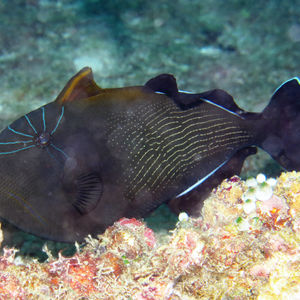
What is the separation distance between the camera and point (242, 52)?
5078 mm

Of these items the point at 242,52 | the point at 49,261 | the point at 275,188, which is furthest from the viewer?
the point at 242,52

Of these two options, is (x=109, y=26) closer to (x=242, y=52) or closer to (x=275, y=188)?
(x=242, y=52)

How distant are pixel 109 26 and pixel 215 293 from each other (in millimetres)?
4751

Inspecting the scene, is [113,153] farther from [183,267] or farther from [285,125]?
[285,125]

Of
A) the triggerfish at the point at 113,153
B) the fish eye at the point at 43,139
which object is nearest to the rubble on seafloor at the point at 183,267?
the triggerfish at the point at 113,153

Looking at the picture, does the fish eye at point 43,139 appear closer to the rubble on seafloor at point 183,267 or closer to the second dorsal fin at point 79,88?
the second dorsal fin at point 79,88

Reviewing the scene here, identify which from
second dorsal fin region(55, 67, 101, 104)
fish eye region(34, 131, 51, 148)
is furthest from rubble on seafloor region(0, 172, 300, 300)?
second dorsal fin region(55, 67, 101, 104)

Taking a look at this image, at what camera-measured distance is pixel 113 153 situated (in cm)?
227

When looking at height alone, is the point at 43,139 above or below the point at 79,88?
Result: below

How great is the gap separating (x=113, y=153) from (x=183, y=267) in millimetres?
1007

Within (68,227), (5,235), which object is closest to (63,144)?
(68,227)

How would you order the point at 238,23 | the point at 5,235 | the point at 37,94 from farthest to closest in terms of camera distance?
the point at 238,23 → the point at 37,94 → the point at 5,235

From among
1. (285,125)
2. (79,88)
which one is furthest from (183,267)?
(285,125)

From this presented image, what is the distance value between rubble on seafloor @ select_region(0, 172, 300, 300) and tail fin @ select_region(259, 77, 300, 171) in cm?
81
